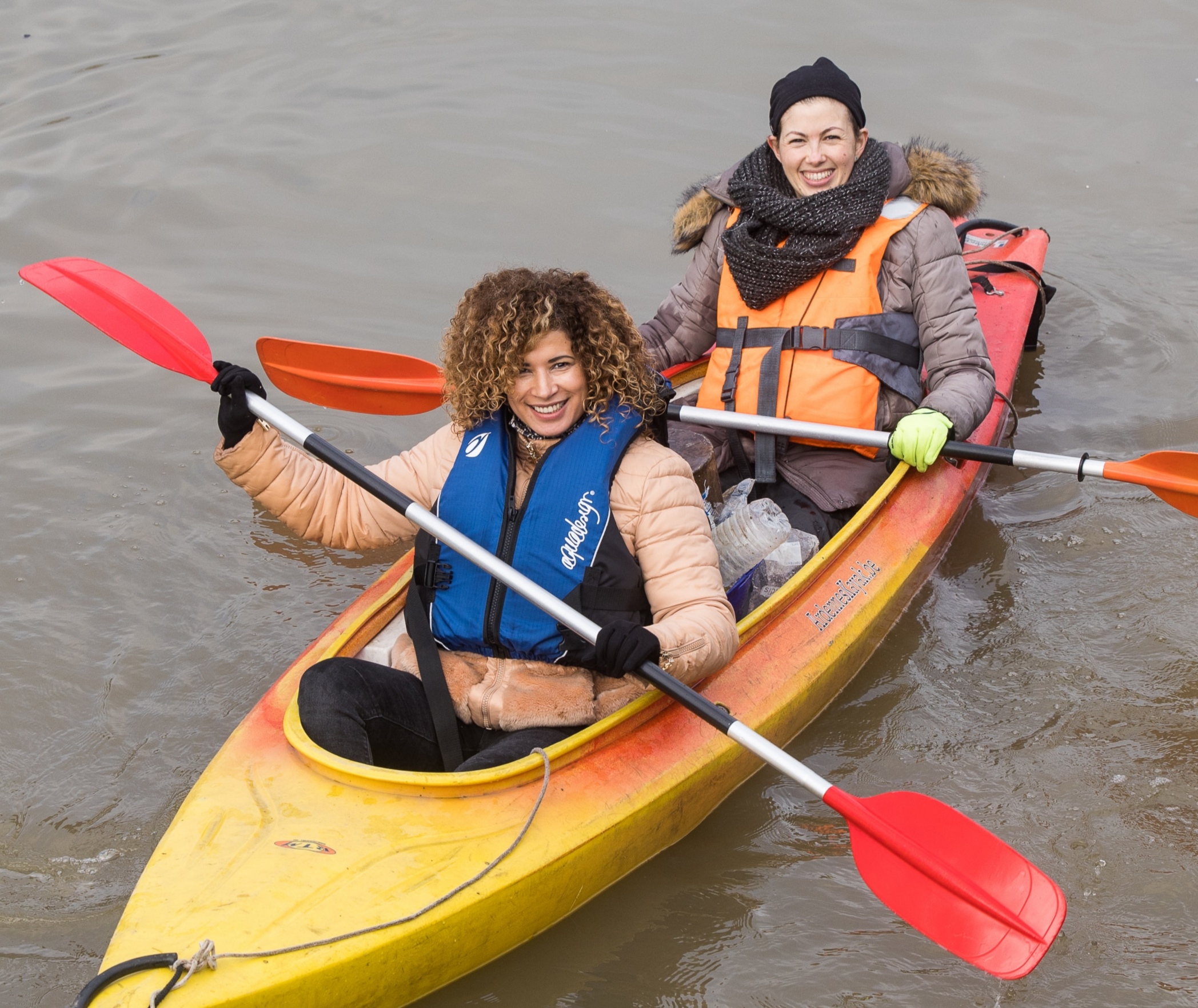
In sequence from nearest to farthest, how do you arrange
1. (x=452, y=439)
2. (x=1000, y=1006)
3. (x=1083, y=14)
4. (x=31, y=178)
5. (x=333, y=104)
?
(x=1000, y=1006), (x=452, y=439), (x=31, y=178), (x=333, y=104), (x=1083, y=14)

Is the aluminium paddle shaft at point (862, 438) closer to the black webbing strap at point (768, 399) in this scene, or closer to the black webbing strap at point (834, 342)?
the black webbing strap at point (768, 399)

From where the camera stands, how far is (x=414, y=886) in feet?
8.35

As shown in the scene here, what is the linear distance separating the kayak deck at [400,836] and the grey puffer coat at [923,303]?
0.63 m

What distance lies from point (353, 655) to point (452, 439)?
66 cm

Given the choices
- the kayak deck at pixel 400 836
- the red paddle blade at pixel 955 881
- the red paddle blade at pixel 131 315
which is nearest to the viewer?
the kayak deck at pixel 400 836

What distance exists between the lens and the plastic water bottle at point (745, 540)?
11.9 feet

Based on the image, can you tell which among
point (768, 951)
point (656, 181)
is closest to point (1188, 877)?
point (768, 951)

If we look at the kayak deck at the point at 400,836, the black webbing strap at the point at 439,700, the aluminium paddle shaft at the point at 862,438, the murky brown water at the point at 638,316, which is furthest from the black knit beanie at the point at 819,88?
the black webbing strap at the point at 439,700

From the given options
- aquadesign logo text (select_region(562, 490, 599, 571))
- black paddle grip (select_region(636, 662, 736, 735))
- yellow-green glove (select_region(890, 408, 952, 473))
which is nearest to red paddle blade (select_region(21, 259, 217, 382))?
aquadesign logo text (select_region(562, 490, 599, 571))

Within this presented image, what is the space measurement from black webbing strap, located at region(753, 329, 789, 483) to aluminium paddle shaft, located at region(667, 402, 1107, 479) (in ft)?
0.16

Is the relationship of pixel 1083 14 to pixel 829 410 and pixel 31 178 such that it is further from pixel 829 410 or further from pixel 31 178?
pixel 31 178

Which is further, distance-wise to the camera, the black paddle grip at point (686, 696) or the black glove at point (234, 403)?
the black glove at point (234, 403)

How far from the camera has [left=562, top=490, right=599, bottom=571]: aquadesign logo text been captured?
286 cm

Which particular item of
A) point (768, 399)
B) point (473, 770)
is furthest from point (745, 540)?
point (473, 770)
